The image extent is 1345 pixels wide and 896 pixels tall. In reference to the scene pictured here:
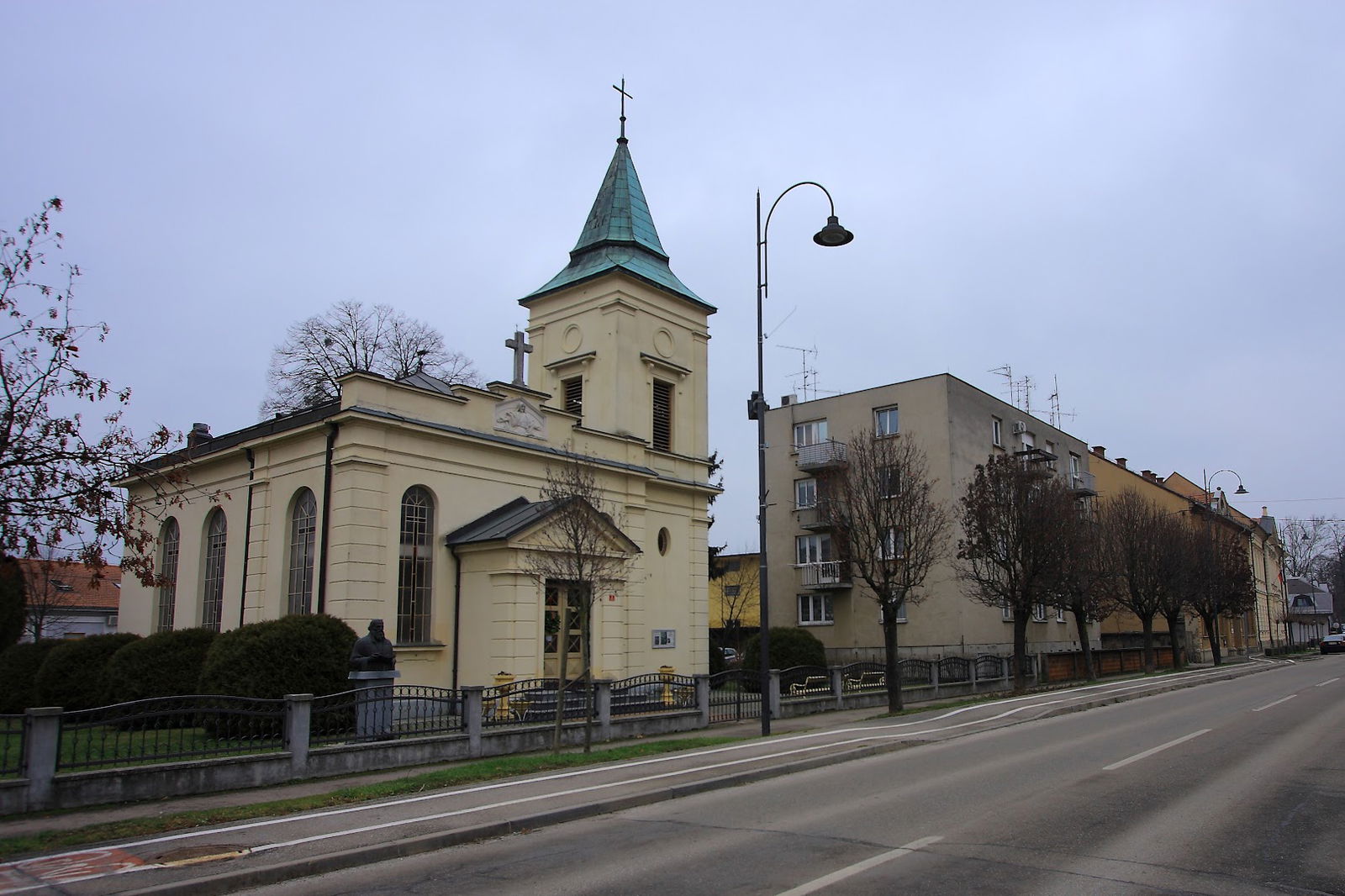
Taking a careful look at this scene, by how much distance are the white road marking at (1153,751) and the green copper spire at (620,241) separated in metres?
17.9

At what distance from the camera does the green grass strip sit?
9477mm

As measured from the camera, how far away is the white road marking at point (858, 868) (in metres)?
6.68

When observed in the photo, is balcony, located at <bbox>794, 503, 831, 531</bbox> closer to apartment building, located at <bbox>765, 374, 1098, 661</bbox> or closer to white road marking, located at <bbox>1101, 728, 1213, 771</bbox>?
apartment building, located at <bbox>765, 374, 1098, 661</bbox>

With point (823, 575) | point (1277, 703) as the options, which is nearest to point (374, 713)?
point (1277, 703)

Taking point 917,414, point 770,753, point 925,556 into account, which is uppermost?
point 917,414

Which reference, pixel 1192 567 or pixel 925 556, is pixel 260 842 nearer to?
pixel 925 556

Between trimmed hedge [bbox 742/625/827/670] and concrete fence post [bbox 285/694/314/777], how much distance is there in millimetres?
19006

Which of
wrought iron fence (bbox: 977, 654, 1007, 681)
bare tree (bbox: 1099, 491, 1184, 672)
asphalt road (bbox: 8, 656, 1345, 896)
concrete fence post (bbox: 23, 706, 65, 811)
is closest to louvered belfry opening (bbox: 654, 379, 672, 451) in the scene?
wrought iron fence (bbox: 977, 654, 1007, 681)

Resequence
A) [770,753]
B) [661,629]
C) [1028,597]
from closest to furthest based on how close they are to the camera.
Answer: [770,753]
[661,629]
[1028,597]

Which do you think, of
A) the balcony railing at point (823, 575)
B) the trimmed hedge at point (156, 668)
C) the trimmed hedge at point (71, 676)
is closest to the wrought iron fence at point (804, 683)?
the trimmed hedge at point (156, 668)

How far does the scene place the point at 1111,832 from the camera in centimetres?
840

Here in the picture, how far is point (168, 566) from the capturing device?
26.7 meters

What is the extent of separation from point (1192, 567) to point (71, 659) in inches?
1771

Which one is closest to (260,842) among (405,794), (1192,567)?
(405,794)
